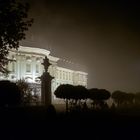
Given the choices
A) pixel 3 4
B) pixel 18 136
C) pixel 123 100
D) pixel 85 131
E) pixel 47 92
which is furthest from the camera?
pixel 123 100

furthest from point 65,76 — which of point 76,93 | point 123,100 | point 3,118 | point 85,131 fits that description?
point 85,131

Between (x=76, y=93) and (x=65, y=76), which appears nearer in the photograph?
(x=76, y=93)

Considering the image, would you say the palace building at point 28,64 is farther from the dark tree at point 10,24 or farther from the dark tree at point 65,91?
the dark tree at point 10,24

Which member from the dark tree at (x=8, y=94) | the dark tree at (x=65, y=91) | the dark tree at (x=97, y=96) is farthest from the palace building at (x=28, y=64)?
the dark tree at (x=8, y=94)

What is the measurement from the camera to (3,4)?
33.2 m

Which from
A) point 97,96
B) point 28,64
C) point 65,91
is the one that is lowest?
point 97,96

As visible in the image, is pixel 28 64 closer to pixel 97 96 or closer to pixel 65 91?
pixel 97 96

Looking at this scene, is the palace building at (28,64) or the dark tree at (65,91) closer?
the dark tree at (65,91)

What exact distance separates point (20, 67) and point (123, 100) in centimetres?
3867

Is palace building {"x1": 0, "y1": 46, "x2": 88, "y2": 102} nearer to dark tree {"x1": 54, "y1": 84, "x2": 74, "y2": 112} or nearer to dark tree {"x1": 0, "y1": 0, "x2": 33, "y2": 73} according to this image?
dark tree {"x1": 54, "y1": 84, "x2": 74, "y2": 112}

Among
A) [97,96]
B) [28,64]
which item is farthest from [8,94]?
[28,64]

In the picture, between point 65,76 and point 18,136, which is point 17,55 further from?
point 18,136

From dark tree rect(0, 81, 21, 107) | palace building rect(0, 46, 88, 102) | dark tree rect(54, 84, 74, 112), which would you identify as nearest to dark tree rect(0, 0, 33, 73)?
dark tree rect(0, 81, 21, 107)

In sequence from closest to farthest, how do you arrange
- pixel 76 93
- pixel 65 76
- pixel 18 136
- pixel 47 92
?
pixel 18 136
pixel 47 92
pixel 76 93
pixel 65 76
